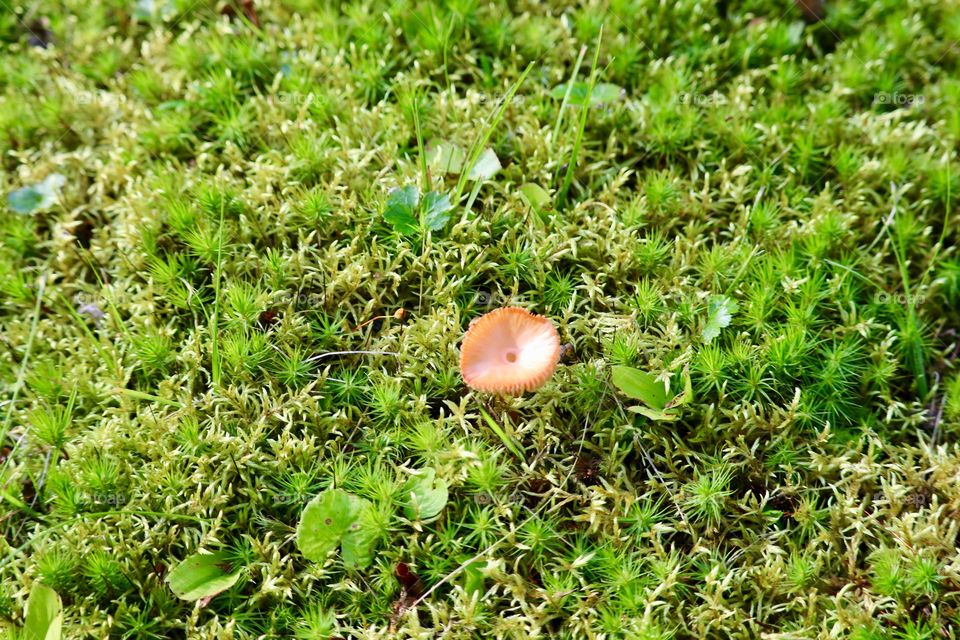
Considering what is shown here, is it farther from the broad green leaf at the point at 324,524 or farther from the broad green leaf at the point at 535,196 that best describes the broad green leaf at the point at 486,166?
the broad green leaf at the point at 324,524

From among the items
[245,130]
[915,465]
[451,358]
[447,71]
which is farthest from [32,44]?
[915,465]

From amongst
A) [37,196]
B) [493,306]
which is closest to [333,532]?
[493,306]

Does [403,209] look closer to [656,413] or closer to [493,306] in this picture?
[493,306]

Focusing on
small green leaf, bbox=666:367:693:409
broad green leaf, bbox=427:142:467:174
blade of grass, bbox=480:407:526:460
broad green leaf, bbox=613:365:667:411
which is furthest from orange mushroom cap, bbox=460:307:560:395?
broad green leaf, bbox=427:142:467:174

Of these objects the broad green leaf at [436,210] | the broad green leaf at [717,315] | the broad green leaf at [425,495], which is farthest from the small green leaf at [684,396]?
the broad green leaf at [436,210]

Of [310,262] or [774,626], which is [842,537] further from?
[310,262]
